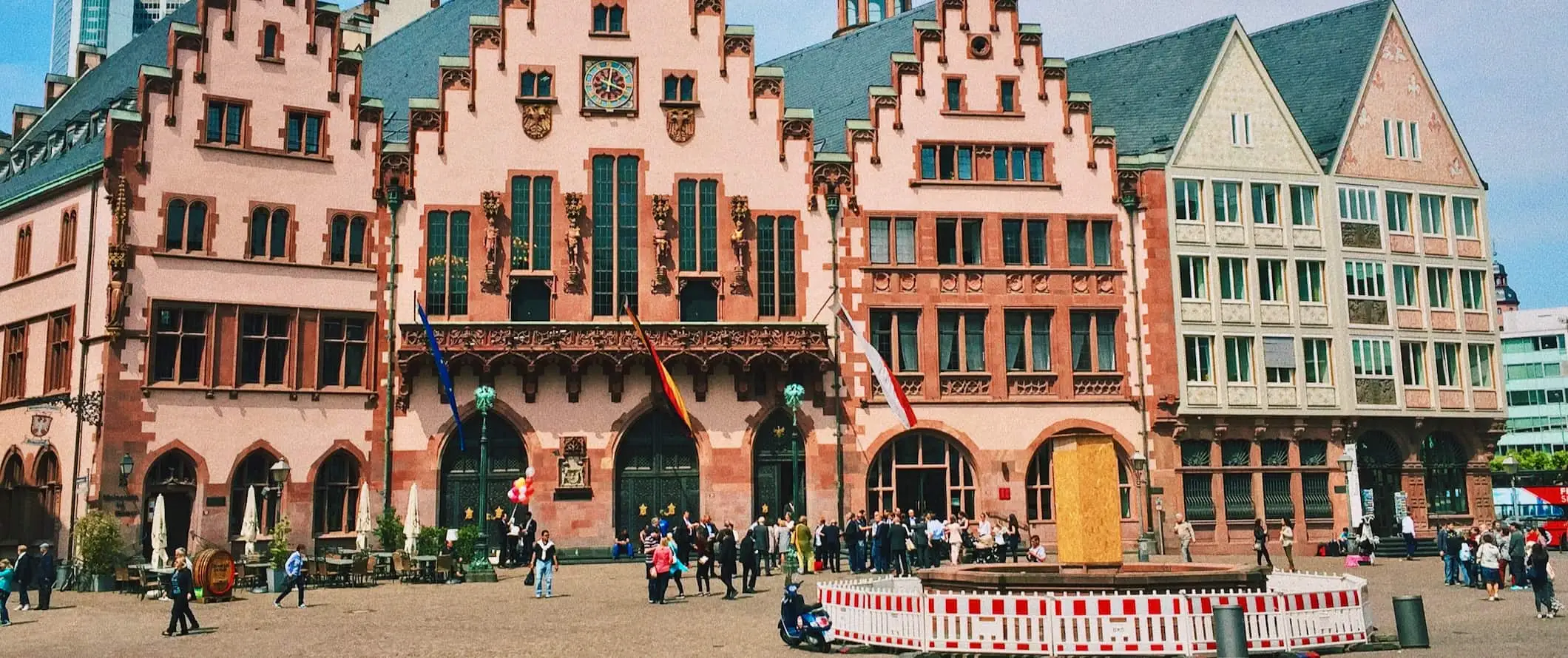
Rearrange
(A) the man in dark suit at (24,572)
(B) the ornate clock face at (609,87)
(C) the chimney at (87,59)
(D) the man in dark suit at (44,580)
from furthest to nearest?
(C) the chimney at (87,59) < (B) the ornate clock face at (609,87) < (D) the man in dark suit at (44,580) < (A) the man in dark suit at (24,572)

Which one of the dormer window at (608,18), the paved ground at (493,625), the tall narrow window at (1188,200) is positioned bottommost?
the paved ground at (493,625)

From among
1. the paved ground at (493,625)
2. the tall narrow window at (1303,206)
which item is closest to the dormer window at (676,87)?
the paved ground at (493,625)

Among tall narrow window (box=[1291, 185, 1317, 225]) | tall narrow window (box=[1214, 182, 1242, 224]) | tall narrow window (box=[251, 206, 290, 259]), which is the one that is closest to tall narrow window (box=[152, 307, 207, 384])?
tall narrow window (box=[251, 206, 290, 259])

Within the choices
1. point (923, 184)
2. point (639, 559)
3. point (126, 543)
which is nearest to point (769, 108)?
point (923, 184)

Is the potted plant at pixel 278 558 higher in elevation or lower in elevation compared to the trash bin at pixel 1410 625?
higher

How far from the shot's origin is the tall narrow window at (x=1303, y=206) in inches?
2028

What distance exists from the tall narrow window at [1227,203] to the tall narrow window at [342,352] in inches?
1127

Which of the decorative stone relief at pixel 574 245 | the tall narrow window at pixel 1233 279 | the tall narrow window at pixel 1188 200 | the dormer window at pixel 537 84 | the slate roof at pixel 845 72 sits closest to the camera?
the decorative stone relief at pixel 574 245

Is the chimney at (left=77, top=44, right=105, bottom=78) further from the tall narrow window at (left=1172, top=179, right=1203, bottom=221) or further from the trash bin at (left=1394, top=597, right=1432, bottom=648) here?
the trash bin at (left=1394, top=597, right=1432, bottom=648)

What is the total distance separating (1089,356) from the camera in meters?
48.8

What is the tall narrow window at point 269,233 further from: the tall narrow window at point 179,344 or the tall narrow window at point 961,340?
the tall narrow window at point 961,340

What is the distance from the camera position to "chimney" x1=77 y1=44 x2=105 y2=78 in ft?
209

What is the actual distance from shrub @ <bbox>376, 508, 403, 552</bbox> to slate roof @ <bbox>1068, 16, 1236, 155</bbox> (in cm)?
2752

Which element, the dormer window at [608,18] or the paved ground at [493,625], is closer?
the paved ground at [493,625]
